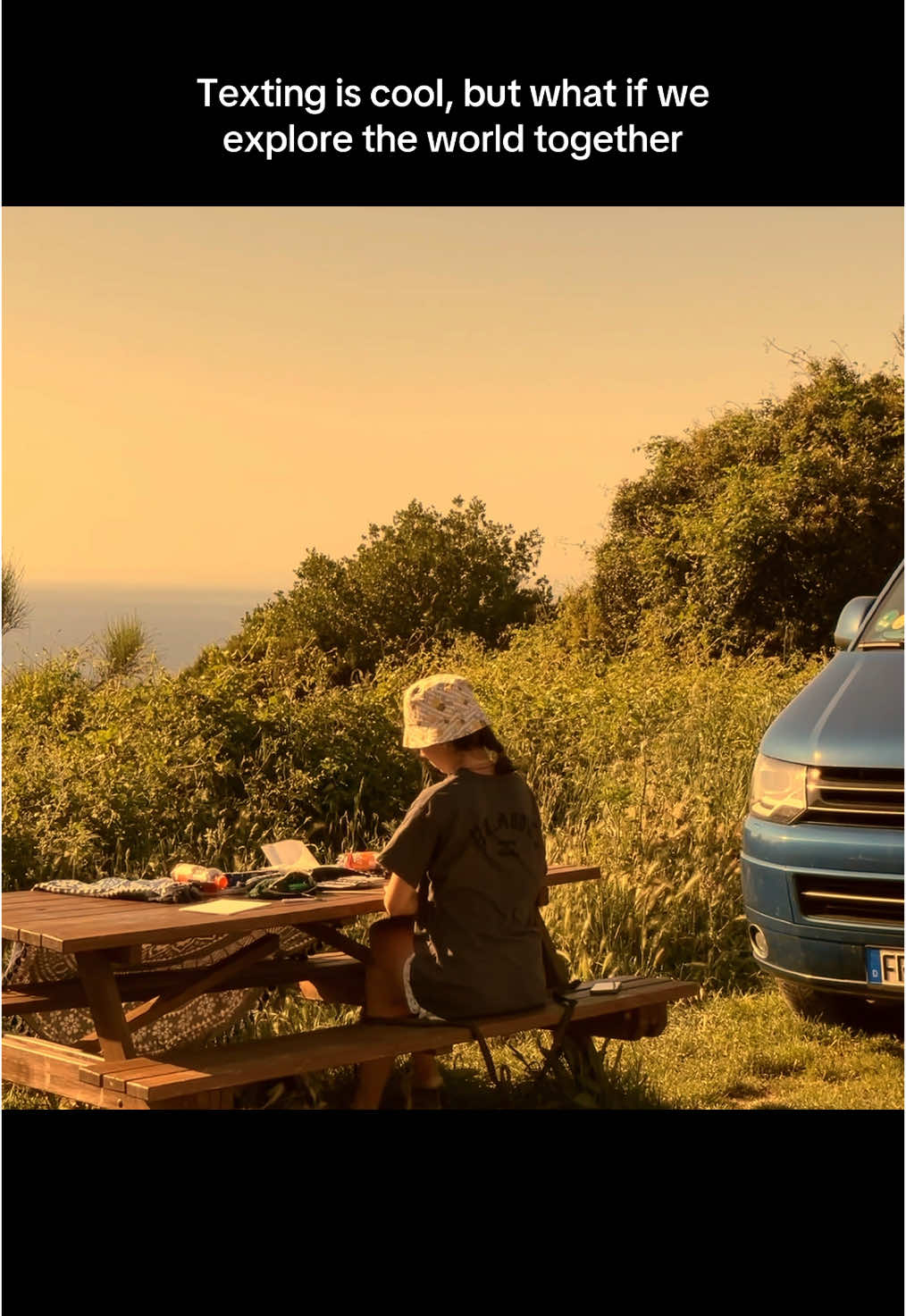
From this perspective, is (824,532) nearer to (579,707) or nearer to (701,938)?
(579,707)

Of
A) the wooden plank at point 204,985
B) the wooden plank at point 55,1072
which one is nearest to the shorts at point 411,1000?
the wooden plank at point 204,985

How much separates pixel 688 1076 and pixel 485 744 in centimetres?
177

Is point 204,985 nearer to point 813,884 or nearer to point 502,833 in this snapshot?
point 502,833

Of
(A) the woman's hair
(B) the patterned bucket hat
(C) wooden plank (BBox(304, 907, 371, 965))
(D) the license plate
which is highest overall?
(B) the patterned bucket hat

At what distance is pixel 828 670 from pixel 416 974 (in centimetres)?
213

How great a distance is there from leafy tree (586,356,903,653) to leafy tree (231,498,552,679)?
342cm

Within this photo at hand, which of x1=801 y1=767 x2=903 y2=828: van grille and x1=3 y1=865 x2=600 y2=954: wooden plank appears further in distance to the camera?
x1=801 y1=767 x2=903 y2=828: van grille

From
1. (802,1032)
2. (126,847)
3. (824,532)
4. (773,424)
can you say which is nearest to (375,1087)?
(802,1032)

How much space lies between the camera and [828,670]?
584cm

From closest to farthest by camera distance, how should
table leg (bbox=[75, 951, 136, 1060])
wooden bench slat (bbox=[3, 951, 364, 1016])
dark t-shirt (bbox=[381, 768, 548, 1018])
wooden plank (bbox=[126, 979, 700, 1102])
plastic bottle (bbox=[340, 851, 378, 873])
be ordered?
1. wooden plank (bbox=[126, 979, 700, 1102])
2. table leg (bbox=[75, 951, 136, 1060])
3. dark t-shirt (bbox=[381, 768, 548, 1018])
4. wooden bench slat (bbox=[3, 951, 364, 1016])
5. plastic bottle (bbox=[340, 851, 378, 873])

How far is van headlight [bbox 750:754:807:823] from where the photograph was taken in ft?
17.7

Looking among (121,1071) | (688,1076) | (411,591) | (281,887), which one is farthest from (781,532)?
(121,1071)

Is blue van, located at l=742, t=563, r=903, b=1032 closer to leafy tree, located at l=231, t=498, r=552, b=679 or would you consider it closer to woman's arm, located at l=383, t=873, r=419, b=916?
woman's arm, located at l=383, t=873, r=419, b=916

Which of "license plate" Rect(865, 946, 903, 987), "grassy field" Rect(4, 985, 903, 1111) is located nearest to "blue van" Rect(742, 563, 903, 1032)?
"license plate" Rect(865, 946, 903, 987)
